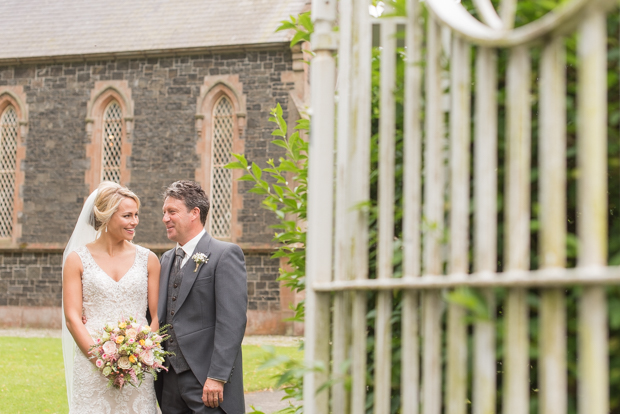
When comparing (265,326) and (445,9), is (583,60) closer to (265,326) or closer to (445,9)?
(445,9)

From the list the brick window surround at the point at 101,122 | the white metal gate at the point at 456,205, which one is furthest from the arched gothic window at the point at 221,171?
the white metal gate at the point at 456,205

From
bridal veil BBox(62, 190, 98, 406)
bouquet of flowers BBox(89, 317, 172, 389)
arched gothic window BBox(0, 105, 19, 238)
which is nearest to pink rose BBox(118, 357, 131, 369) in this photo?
bouquet of flowers BBox(89, 317, 172, 389)

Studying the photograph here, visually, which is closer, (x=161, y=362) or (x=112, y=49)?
(x=161, y=362)

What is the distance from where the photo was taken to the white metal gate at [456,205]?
3.93 ft

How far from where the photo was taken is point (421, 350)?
1717 millimetres

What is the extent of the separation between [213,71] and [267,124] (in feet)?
6.86

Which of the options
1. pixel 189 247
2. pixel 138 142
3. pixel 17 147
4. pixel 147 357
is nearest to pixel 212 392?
pixel 147 357

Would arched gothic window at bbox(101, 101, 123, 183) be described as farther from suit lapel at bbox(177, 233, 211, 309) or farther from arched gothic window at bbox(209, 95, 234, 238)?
suit lapel at bbox(177, 233, 211, 309)

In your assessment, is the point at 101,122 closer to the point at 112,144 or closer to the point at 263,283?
the point at 112,144

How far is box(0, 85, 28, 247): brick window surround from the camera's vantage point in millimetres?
18188

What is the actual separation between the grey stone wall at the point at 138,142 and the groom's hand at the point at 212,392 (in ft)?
42.3

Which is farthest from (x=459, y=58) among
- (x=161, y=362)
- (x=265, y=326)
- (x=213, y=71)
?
(x=213, y=71)

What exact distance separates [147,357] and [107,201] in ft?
3.39

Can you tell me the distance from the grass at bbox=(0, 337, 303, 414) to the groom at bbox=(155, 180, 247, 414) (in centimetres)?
169
